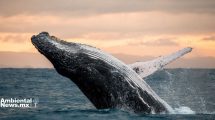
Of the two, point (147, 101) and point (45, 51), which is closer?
point (45, 51)

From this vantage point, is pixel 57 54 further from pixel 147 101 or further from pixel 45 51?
pixel 147 101

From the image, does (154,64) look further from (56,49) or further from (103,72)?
(56,49)

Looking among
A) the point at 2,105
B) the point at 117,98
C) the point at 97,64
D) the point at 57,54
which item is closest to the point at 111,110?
the point at 117,98

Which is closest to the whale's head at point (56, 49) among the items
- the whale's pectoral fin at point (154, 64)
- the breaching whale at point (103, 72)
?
the breaching whale at point (103, 72)

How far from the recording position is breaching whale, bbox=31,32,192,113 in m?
10.0

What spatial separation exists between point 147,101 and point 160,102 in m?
0.44

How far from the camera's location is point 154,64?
35.9ft

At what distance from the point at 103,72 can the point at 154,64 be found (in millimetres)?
1289

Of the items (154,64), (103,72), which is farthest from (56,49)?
(154,64)

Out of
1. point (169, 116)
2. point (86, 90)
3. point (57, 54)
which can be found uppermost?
point (57, 54)

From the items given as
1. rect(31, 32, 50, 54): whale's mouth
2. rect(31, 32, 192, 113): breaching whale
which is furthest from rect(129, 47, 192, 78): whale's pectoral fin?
rect(31, 32, 50, 54): whale's mouth

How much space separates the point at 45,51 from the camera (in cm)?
998

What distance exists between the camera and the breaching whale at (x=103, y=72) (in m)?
10.0

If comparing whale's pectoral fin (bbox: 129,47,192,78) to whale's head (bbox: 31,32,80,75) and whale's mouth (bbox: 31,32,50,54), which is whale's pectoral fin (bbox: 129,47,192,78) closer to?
whale's head (bbox: 31,32,80,75)
